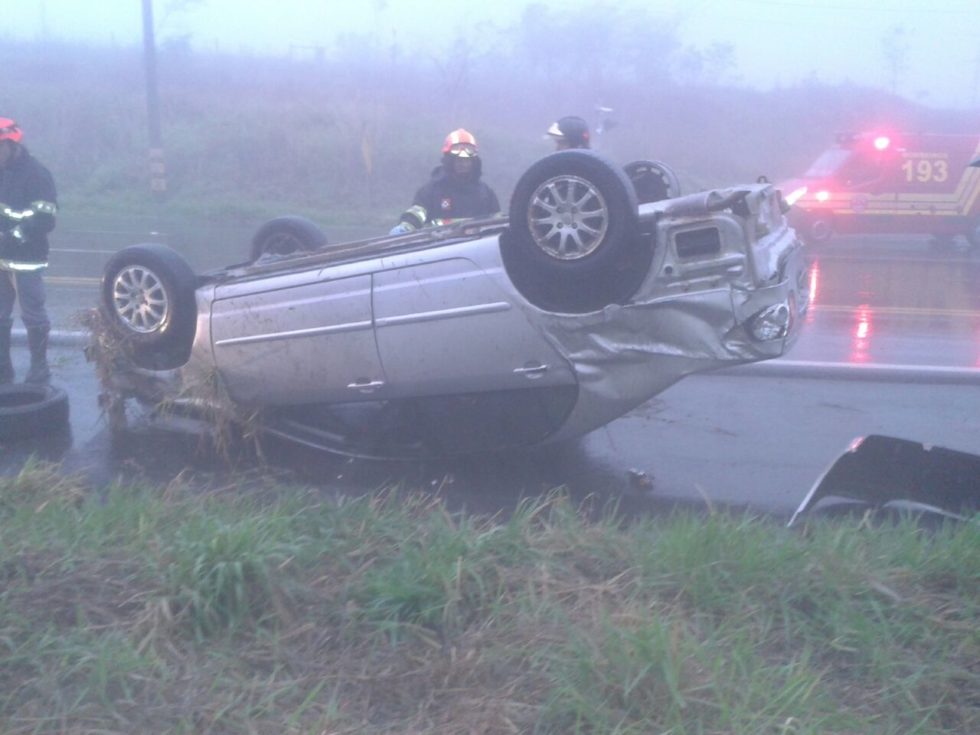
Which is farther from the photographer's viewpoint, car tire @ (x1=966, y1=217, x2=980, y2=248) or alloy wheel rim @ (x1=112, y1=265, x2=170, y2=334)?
car tire @ (x1=966, y1=217, x2=980, y2=248)

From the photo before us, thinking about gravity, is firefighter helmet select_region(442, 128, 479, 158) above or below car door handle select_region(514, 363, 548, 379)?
above

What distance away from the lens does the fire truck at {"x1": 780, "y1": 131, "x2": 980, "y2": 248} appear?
801 inches

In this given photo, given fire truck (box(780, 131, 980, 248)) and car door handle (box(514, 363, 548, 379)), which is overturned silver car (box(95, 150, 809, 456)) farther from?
fire truck (box(780, 131, 980, 248))

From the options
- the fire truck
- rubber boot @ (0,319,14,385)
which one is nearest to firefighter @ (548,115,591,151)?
rubber boot @ (0,319,14,385)

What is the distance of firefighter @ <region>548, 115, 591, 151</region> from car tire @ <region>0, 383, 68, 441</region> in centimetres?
390

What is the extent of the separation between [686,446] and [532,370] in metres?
1.65

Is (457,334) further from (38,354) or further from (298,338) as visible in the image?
(38,354)

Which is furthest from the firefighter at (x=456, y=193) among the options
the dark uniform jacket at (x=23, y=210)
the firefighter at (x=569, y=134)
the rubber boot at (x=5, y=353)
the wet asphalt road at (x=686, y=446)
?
the rubber boot at (x=5, y=353)

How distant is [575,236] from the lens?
211 inches

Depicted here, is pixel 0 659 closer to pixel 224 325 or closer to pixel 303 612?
pixel 303 612

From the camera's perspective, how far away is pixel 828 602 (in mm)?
3902

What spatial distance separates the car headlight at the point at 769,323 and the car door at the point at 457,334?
93 cm

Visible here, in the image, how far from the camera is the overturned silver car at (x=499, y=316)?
5320 millimetres

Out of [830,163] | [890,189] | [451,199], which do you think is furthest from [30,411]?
[890,189]
